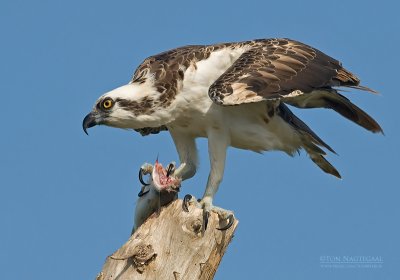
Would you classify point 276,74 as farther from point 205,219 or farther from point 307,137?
point 205,219

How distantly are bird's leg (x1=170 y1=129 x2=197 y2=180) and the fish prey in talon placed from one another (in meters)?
1.22

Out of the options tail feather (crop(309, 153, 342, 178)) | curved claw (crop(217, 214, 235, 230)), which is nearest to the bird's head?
curved claw (crop(217, 214, 235, 230))

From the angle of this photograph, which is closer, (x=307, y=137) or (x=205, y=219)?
(x=205, y=219)

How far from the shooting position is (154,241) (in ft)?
27.0

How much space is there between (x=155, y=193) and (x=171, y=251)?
45.2 inches

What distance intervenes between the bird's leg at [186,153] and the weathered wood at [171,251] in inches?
94.0

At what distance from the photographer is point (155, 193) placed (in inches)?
360

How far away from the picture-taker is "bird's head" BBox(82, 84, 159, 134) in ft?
33.2

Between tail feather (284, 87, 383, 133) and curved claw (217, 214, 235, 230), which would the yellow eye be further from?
curved claw (217, 214, 235, 230)

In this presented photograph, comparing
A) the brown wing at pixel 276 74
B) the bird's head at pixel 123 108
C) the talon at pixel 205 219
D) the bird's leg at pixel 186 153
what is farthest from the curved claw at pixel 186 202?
the bird's leg at pixel 186 153

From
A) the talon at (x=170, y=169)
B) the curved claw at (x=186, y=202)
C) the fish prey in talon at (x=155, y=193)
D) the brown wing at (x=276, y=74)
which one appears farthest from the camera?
the talon at (x=170, y=169)

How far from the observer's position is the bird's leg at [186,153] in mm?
10820

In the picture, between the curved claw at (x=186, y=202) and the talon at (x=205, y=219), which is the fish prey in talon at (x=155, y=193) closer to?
the curved claw at (x=186, y=202)

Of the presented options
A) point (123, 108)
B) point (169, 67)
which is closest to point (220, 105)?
point (169, 67)
